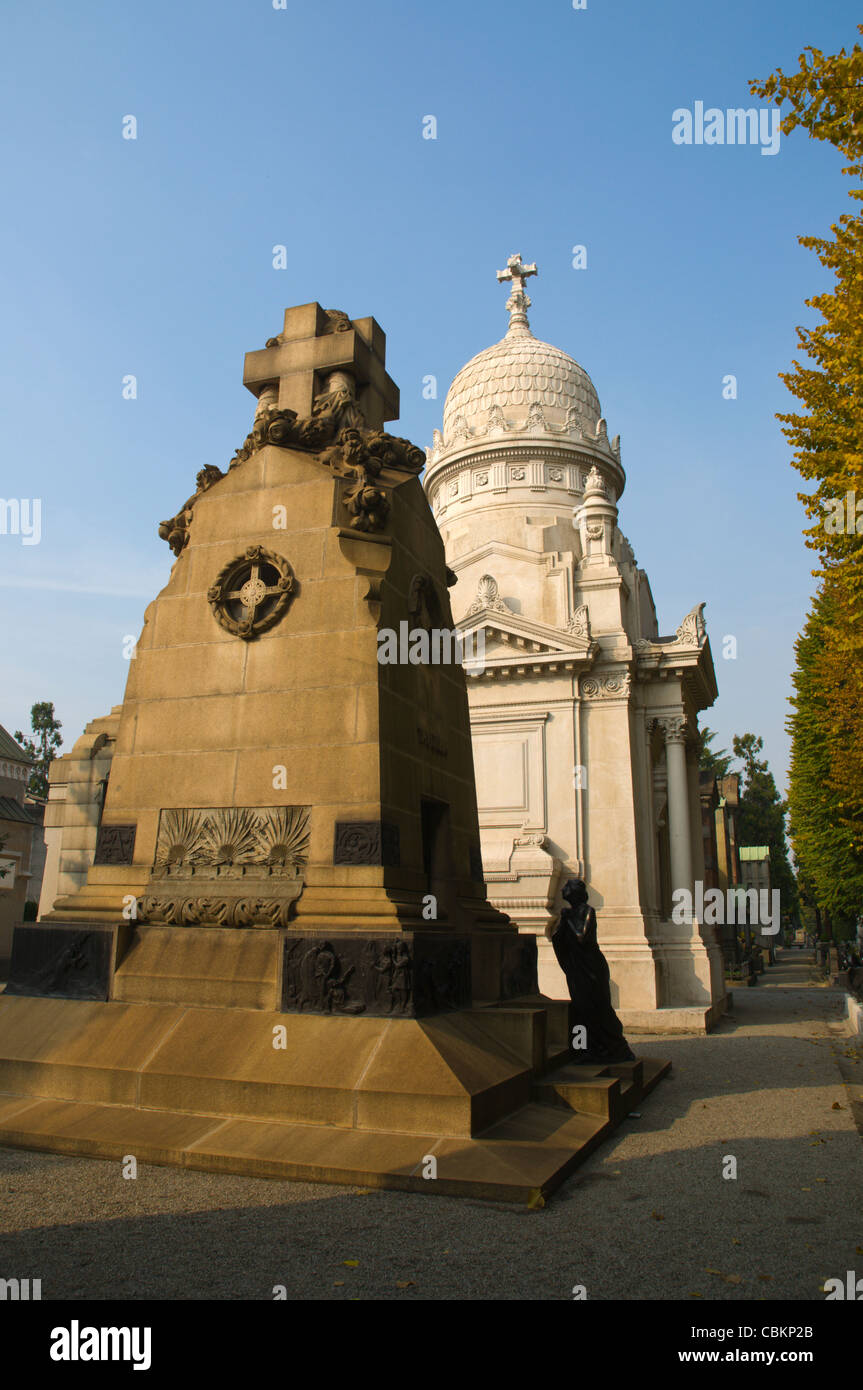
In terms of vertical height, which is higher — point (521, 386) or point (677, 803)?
point (521, 386)

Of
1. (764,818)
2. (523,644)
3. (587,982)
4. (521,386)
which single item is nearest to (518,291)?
(521,386)

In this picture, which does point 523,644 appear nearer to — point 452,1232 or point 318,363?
point 318,363

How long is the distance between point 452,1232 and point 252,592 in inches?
250

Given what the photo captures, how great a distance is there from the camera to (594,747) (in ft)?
93.5

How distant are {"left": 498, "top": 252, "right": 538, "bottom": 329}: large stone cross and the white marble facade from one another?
1268cm

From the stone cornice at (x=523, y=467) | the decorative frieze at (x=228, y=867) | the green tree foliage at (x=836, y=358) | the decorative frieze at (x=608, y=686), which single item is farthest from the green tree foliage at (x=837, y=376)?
the stone cornice at (x=523, y=467)

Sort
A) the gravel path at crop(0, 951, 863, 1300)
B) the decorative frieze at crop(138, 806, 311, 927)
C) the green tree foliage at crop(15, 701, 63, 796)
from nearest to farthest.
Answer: the gravel path at crop(0, 951, 863, 1300)
the decorative frieze at crop(138, 806, 311, 927)
the green tree foliage at crop(15, 701, 63, 796)

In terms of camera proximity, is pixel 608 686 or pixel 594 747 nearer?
pixel 594 747

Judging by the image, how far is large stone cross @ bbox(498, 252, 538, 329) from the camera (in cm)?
4272

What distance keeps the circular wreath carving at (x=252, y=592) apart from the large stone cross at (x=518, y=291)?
36279mm

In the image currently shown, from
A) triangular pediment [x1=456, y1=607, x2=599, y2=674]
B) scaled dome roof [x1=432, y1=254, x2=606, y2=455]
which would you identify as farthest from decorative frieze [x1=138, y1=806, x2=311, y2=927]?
scaled dome roof [x1=432, y1=254, x2=606, y2=455]

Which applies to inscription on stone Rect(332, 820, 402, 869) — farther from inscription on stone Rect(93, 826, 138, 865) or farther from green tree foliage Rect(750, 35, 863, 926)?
green tree foliage Rect(750, 35, 863, 926)

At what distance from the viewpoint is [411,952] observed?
7.73 m
